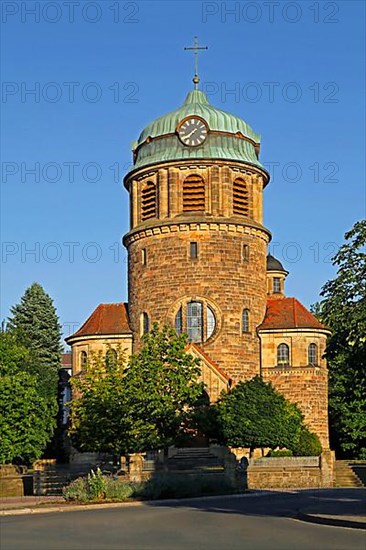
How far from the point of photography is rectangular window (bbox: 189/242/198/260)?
176 ft

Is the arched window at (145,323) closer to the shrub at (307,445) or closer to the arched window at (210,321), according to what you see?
the arched window at (210,321)

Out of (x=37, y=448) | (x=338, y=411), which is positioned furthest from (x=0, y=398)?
(x=338, y=411)

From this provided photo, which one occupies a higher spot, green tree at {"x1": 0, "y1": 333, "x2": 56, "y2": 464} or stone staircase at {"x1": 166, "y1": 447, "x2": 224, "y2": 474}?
green tree at {"x1": 0, "y1": 333, "x2": 56, "y2": 464}

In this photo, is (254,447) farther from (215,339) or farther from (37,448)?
(37,448)

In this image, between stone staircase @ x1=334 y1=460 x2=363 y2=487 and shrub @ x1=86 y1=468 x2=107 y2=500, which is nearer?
shrub @ x1=86 y1=468 x2=107 y2=500

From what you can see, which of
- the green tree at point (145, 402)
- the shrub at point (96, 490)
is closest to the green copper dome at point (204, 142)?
the green tree at point (145, 402)

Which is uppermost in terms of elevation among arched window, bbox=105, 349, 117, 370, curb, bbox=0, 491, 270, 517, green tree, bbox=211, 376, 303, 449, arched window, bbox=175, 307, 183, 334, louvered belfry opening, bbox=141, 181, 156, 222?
louvered belfry opening, bbox=141, 181, 156, 222

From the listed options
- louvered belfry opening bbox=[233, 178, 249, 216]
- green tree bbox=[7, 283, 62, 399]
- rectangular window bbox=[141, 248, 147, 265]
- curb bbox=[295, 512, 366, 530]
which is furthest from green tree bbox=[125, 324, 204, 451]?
green tree bbox=[7, 283, 62, 399]

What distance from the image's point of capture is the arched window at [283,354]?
179 feet

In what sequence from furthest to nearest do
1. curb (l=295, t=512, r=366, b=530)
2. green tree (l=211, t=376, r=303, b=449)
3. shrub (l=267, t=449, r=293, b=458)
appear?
green tree (l=211, t=376, r=303, b=449), shrub (l=267, t=449, r=293, b=458), curb (l=295, t=512, r=366, b=530)

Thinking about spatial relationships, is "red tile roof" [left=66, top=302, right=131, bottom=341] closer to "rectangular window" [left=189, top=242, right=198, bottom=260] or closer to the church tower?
the church tower

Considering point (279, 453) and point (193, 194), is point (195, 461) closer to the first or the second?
point (279, 453)

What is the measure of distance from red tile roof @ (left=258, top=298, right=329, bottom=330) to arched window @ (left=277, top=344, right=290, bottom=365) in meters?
1.20

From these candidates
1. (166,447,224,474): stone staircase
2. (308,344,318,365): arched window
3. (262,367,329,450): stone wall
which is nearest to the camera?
(166,447,224,474): stone staircase
